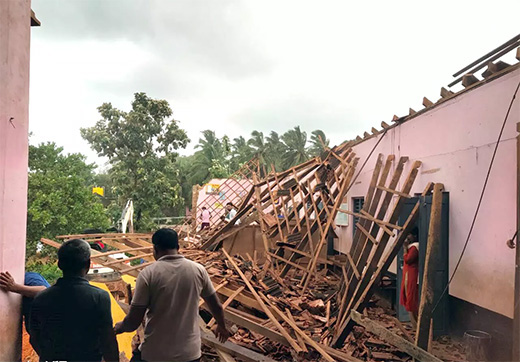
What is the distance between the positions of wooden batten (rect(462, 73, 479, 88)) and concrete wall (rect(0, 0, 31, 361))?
215 inches

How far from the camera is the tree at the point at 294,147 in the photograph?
34125mm

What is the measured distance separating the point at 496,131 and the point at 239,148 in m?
33.8

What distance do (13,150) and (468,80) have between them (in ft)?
18.7

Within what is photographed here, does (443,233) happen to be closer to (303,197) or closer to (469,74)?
(469,74)

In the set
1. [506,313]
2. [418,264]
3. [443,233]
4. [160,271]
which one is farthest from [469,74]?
[160,271]

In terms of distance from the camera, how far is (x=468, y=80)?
4949 millimetres

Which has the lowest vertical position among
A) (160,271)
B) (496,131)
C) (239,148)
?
(160,271)

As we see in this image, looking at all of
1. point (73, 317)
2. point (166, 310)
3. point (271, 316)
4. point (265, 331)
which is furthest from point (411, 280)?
point (73, 317)

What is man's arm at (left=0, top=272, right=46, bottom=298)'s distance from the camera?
7.99 feet

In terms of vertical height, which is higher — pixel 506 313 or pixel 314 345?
pixel 506 313

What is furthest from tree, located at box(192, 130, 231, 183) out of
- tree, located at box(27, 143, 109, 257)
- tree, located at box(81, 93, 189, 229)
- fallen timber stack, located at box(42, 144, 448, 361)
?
fallen timber stack, located at box(42, 144, 448, 361)

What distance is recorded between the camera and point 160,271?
2.37 m

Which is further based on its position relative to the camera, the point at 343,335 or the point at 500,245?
the point at 343,335

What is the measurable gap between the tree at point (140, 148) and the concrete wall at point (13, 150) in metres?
16.6
